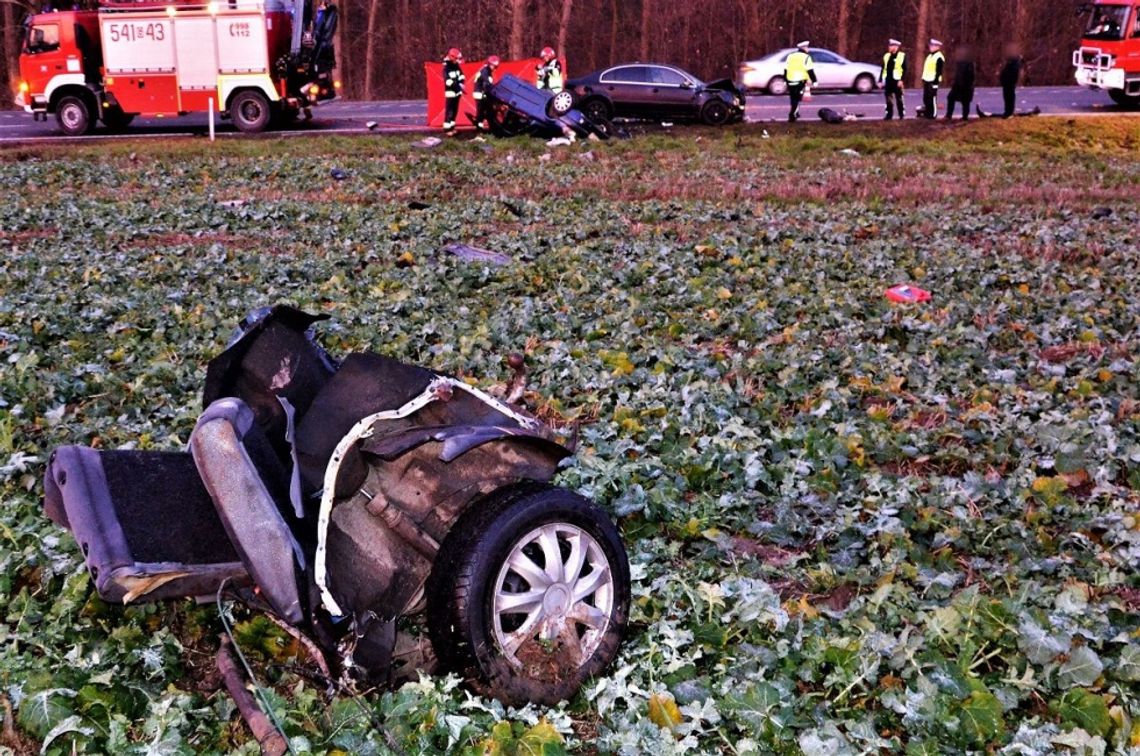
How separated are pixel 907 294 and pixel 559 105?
16503mm

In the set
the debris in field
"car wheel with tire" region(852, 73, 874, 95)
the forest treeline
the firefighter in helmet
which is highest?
the forest treeline

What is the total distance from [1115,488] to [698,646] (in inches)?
110

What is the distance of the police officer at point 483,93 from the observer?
85.0ft

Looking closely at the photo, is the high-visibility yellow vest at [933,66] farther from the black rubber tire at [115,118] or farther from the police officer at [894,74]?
the black rubber tire at [115,118]

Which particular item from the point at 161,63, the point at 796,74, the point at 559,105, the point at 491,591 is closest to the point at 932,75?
the point at 796,74

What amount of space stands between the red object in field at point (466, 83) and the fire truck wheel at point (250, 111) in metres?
4.09

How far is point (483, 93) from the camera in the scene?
2598 cm

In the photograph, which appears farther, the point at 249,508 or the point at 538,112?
the point at 538,112

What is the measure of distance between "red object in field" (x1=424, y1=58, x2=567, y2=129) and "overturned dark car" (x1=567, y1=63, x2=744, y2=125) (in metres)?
1.28

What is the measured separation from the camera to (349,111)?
35.9 meters

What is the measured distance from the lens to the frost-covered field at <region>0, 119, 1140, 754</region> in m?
3.74

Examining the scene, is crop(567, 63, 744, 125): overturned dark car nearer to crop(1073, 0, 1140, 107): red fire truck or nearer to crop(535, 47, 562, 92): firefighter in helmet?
crop(535, 47, 562, 92): firefighter in helmet

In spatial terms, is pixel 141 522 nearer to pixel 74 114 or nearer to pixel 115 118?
pixel 74 114

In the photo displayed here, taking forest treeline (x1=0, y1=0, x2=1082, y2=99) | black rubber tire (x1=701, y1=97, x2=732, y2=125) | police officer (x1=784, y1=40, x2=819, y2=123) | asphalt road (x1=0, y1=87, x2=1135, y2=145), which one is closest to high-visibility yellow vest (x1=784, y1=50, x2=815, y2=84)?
police officer (x1=784, y1=40, x2=819, y2=123)
